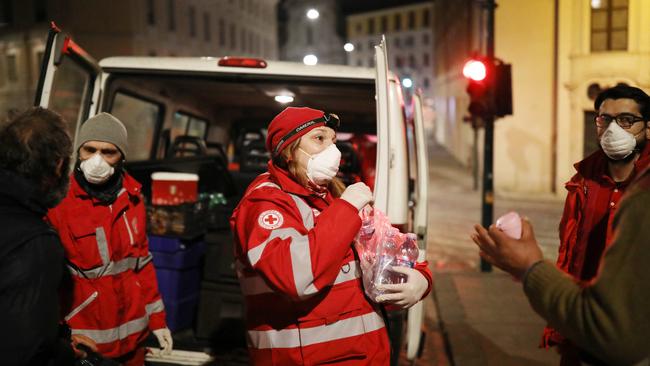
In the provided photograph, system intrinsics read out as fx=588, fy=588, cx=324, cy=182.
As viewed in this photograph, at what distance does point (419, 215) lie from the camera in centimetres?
428

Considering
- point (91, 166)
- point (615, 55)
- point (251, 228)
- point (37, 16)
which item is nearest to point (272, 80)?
point (91, 166)

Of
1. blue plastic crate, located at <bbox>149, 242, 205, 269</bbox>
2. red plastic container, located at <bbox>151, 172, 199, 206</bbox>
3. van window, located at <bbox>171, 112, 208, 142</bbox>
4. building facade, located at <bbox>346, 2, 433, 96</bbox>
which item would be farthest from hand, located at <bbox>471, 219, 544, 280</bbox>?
building facade, located at <bbox>346, 2, 433, 96</bbox>

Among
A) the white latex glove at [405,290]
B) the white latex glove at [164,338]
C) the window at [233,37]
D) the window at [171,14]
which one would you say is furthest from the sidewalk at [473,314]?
the window at [233,37]

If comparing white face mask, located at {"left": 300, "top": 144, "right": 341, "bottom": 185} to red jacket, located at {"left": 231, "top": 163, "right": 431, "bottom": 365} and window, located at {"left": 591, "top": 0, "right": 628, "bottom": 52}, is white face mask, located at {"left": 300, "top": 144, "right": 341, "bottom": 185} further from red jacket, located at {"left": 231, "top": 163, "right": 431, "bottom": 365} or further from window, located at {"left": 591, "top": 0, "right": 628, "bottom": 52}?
window, located at {"left": 591, "top": 0, "right": 628, "bottom": 52}

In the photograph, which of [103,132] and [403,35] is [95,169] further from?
[403,35]

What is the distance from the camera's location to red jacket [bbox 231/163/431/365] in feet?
5.96

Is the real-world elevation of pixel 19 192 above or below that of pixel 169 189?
above

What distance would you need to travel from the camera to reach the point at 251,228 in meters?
1.94

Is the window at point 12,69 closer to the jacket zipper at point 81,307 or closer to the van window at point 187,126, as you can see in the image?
the van window at point 187,126

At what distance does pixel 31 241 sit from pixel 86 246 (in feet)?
3.35

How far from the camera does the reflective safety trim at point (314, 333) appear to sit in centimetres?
200

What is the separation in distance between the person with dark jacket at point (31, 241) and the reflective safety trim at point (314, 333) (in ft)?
2.07

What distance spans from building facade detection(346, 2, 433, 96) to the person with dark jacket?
66053 millimetres

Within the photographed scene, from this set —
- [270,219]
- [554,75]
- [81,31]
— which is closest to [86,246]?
[270,219]
